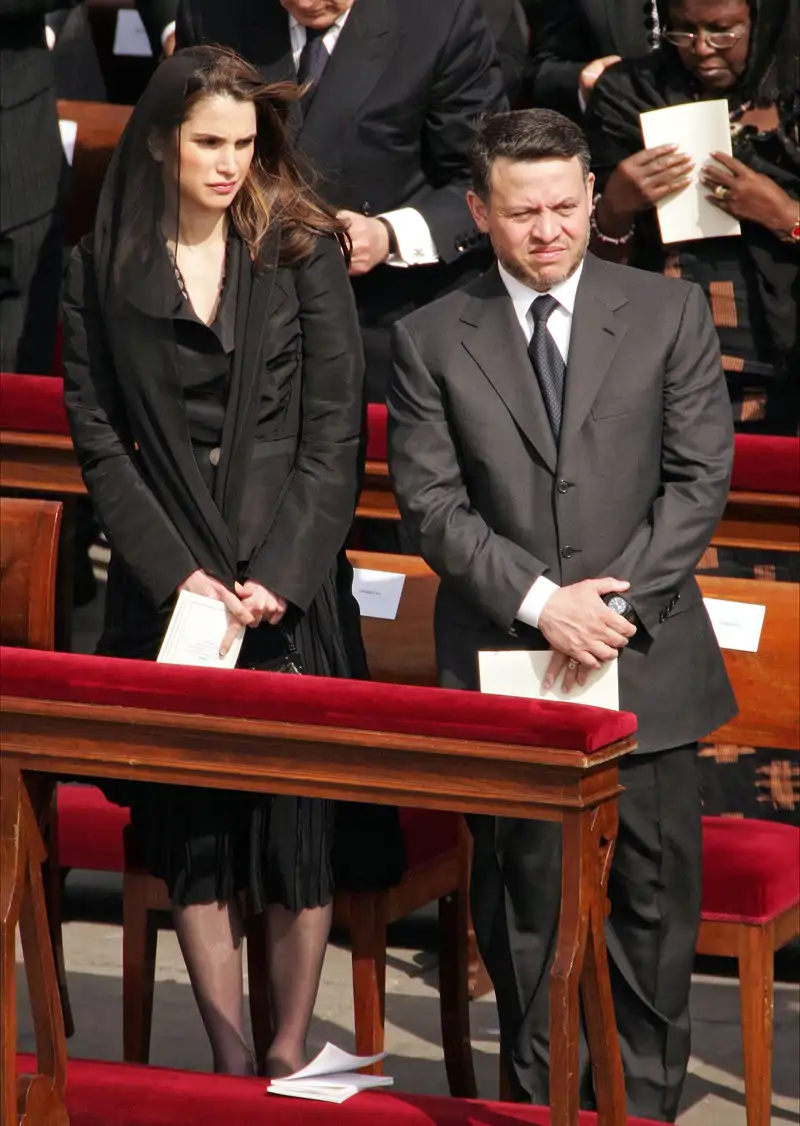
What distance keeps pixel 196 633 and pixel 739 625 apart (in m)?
1.04

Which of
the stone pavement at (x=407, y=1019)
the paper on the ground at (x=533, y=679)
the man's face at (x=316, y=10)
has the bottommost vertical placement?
the stone pavement at (x=407, y=1019)

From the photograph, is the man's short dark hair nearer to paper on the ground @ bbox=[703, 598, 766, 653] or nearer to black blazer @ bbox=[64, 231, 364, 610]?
black blazer @ bbox=[64, 231, 364, 610]

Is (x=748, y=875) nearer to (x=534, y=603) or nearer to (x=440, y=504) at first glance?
(x=534, y=603)

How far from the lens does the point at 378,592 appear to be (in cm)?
392

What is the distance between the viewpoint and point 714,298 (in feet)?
13.8

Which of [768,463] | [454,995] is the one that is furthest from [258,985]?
[768,463]

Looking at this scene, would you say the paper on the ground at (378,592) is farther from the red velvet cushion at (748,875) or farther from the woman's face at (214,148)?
the woman's face at (214,148)

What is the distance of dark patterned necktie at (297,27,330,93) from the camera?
4.17 meters

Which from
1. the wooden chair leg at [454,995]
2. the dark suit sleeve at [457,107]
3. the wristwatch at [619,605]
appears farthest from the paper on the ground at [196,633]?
the dark suit sleeve at [457,107]

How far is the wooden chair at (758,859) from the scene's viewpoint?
353 cm

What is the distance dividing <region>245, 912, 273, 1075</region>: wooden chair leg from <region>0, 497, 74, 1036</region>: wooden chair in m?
0.65

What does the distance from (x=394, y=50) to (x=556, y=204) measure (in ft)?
3.69

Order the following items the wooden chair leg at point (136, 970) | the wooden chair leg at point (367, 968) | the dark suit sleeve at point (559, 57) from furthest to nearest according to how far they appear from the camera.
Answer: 1. the dark suit sleeve at point (559, 57)
2. the wooden chair leg at point (136, 970)
3. the wooden chair leg at point (367, 968)

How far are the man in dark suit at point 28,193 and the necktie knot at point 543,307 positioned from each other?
74.9 inches
